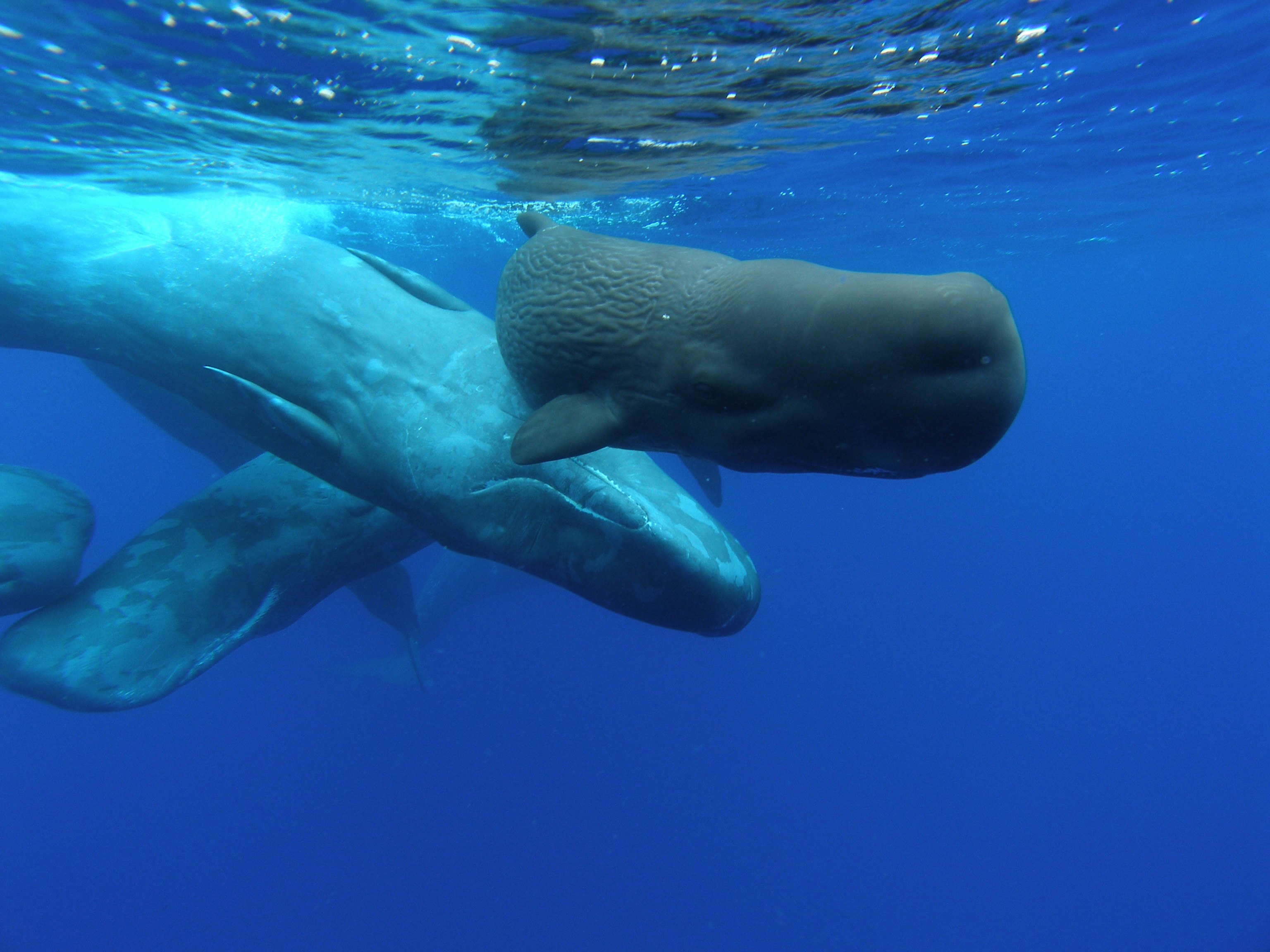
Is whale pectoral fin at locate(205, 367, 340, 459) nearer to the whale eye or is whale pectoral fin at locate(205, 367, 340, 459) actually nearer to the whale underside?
the whale underside

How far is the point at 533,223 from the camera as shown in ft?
12.8

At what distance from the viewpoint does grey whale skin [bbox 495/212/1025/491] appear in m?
2.05

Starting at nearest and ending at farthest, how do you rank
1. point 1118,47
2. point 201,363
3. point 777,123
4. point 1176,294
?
1. point 201,363
2. point 1118,47
3. point 777,123
4. point 1176,294

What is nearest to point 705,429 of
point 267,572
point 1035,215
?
point 267,572

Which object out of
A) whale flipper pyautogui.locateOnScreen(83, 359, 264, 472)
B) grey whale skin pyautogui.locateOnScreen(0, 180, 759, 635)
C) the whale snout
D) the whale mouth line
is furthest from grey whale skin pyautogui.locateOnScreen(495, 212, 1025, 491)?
whale flipper pyautogui.locateOnScreen(83, 359, 264, 472)

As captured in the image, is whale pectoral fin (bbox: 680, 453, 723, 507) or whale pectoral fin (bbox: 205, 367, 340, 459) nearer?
whale pectoral fin (bbox: 205, 367, 340, 459)

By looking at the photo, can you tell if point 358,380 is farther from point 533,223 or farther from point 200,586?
point 200,586

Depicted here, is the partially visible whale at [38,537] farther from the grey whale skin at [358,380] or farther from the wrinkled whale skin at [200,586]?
the grey whale skin at [358,380]

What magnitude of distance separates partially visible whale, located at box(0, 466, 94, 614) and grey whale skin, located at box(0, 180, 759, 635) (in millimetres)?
1180

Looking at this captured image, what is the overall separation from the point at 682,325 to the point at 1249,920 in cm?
3256

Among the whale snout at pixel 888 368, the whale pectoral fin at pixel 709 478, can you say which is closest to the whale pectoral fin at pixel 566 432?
the whale snout at pixel 888 368

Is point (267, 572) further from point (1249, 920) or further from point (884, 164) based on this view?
point (1249, 920)

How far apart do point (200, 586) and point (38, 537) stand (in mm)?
1199

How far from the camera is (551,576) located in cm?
434
